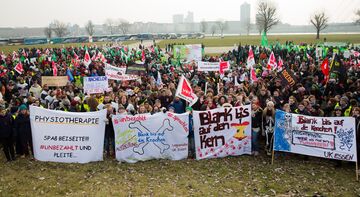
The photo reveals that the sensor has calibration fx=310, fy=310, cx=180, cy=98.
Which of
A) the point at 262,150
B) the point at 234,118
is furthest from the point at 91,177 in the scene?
the point at 262,150

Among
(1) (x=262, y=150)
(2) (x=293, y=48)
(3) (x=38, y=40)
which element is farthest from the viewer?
(3) (x=38, y=40)

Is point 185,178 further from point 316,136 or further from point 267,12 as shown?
point 267,12

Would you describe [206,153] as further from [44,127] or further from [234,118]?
[44,127]

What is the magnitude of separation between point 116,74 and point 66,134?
6.59 metres

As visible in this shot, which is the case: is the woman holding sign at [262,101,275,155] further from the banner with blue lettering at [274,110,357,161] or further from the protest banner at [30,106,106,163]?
the protest banner at [30,106,106,163]

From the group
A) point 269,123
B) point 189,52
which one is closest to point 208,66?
point 269,123

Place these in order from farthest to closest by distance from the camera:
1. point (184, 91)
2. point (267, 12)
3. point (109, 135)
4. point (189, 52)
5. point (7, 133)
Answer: point (267, 12)
point (189, 52)
point (184, 91)
point (109, 135)
point (7, 133)

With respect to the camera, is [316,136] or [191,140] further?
[191,140]

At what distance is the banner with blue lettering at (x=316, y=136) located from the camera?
831 cm

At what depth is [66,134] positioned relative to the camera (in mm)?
9367

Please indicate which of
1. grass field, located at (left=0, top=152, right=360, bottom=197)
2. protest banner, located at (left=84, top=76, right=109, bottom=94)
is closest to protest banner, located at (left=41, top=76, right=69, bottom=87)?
protest banner, located at (left=84, top=76, right=109, bottom=94)

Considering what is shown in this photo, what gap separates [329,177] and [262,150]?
234 cm

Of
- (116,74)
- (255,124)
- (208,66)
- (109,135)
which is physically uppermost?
(208,66)

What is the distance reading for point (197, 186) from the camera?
314 inches
